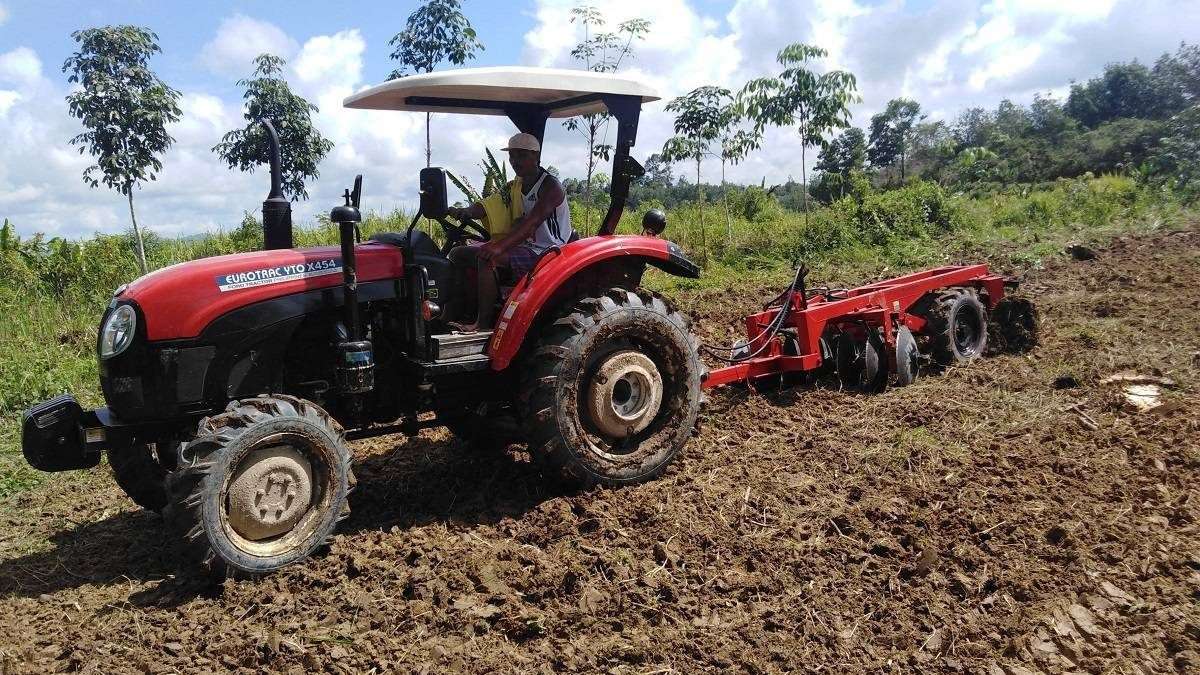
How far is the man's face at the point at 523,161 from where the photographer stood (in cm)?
461

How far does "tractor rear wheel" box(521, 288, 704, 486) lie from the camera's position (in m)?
4.17

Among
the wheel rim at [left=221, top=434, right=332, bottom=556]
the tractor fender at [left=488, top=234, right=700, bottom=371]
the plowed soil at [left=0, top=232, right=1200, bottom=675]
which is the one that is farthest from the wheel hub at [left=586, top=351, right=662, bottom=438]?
the wheel rim at [left=221, top=434, right=332, bottom=556]

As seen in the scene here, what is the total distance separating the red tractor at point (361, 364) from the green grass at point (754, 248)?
3.82m

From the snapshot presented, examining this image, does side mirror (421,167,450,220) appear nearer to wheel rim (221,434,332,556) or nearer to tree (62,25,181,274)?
wheel rim (221,434,332,556)

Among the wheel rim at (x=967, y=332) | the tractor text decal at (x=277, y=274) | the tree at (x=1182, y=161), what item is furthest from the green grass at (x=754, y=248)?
the tractor text decal at (x=277, y=274)

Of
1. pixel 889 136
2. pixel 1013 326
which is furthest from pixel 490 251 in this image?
pixel 889 136

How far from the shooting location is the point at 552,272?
4.22 m

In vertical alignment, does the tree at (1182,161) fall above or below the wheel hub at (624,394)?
above

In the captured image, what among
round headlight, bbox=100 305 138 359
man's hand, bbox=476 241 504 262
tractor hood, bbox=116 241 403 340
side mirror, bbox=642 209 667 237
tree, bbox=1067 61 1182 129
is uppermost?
tree, bbox=1067 61 1182 129

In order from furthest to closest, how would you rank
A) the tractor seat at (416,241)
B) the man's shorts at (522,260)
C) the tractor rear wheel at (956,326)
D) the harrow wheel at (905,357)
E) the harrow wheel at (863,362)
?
the tractor rear wheel at (956,326), the harrow wheel at (905,357), the harrow wheel at (863,362), the man's shorts at (522,260), the tractor seat at (416,241)

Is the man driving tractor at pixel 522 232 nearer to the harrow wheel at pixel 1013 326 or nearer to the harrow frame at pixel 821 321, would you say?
the harrow frame at pixel 821 321

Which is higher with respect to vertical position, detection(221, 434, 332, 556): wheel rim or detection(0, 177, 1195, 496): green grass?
detection(0, 177, 1195, 496): green grass

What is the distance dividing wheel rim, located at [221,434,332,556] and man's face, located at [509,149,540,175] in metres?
1.92

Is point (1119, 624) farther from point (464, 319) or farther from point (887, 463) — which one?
point (464, 319)
